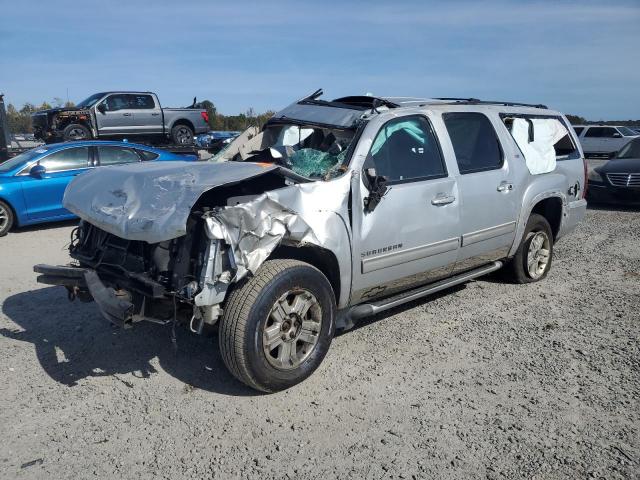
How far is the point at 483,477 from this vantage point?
291 centimetres

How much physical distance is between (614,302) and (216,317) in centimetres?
415

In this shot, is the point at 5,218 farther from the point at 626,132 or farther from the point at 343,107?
the point at 626,132

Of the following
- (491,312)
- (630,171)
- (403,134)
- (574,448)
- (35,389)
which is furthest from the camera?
(630,171)

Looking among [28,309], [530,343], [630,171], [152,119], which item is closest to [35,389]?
[28,309]

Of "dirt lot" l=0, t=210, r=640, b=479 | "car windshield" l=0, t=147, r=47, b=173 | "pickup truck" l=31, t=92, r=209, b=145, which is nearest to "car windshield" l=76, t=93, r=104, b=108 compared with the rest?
"pickup truck" l=31, t=92, r=209, b=145

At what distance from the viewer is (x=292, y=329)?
3807 millimetres

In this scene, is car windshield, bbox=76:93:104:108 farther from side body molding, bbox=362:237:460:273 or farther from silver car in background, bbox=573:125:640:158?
silver car in background, bbox=573:125:640:158

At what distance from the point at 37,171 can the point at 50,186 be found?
0.98 ft

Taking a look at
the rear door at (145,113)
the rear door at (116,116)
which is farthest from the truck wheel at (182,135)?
the rear door at (116,116)

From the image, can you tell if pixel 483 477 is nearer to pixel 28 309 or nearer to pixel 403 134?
pixel 403 134

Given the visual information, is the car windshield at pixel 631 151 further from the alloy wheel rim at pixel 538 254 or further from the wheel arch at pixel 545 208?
the alloy wheel rim at pixel 538 254

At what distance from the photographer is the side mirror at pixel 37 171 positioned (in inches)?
354

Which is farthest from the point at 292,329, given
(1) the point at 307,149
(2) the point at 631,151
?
(2) the point at 631,151

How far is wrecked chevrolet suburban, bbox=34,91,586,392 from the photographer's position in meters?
3.51
